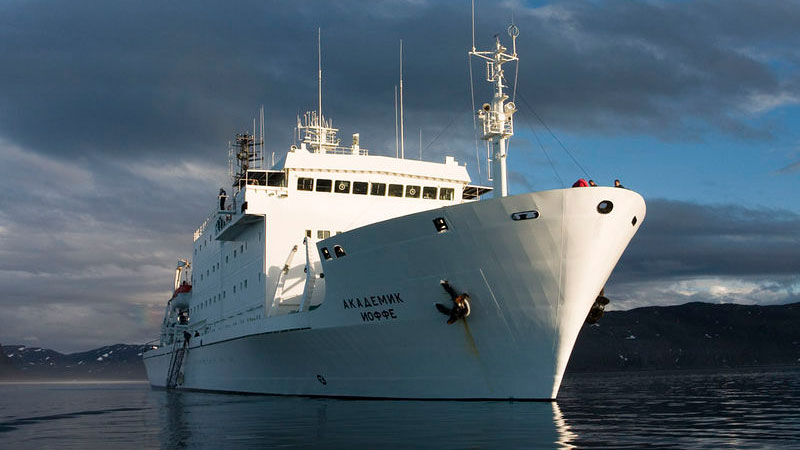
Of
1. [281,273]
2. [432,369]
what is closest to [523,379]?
[432,369]

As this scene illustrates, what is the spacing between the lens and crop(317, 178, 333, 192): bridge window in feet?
85.8

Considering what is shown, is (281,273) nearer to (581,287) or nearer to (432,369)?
(432,369)

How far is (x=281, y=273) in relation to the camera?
81.3 ft

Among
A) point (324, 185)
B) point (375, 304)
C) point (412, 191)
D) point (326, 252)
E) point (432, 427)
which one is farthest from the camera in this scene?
point (412, 191)

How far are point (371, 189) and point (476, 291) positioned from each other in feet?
31.0

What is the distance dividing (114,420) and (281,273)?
7.31 meters

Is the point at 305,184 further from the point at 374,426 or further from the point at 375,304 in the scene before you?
the point at 374,426

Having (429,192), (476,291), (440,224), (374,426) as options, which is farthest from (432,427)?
(429,192)

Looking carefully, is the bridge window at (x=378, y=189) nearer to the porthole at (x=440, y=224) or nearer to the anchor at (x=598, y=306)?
the porthole at (x=440, y=224)

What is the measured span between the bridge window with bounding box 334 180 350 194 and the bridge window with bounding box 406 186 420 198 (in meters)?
2.26

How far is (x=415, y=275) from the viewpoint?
1873 cm

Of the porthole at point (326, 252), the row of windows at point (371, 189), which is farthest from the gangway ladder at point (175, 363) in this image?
the porthole at point (326, 252)

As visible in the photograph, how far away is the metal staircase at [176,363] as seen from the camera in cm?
3691

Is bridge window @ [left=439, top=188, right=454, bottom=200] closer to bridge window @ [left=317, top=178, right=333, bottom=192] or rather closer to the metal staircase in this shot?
bridge window @ [left=317, top=178, right=333, bottom=192]
